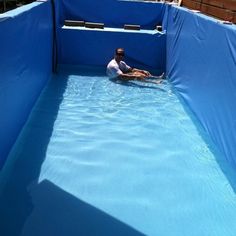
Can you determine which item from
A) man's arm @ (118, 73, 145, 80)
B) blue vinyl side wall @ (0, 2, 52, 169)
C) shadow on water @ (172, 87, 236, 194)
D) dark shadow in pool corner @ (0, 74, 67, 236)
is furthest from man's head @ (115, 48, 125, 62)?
shadow on water @ (172, 87, 236, 194)

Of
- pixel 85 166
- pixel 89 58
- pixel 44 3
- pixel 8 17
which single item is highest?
pixel 8 17

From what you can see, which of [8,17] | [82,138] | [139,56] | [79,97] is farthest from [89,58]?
[8,17]

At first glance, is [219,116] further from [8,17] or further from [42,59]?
[42,59]

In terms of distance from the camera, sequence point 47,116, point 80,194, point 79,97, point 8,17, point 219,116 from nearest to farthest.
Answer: point 80,194 < point 8,17 < point 219,116 < point 47,116 < point 79,97

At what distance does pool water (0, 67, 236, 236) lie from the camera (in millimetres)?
3475

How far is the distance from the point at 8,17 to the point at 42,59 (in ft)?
9.55

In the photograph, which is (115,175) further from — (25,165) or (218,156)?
(218,156)

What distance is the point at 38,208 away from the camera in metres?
3.56

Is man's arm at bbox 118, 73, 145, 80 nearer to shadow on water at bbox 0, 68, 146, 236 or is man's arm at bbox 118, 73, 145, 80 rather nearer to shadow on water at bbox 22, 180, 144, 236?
shadow on water at bbox 0, 68, 146, 236

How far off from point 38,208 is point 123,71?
552 centimetres

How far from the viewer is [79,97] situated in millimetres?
7152

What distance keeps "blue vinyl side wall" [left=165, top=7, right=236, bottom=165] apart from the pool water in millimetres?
244

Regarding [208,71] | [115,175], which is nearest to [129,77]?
[208,71]

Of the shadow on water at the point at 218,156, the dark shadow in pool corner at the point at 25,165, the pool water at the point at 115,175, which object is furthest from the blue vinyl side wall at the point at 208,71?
the dark shadow in pool corner at the point at 25,165
